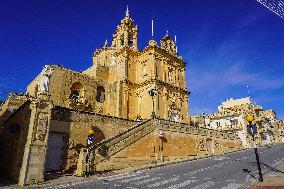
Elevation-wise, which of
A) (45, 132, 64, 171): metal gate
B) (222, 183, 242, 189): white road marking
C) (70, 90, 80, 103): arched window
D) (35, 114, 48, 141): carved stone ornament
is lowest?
(222, 183, 242, 189): white road marking

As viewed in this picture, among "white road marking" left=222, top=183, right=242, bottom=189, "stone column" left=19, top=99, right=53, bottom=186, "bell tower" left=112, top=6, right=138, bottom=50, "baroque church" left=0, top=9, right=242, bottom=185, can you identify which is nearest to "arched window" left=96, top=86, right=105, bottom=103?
"baroque church" left=0, top=9, right=242, bottom=185

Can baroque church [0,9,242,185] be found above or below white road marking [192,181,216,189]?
above

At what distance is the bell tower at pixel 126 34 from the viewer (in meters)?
44.5

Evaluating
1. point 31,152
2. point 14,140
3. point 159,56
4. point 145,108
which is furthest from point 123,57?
point 31,152

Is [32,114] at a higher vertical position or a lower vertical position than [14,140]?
higher

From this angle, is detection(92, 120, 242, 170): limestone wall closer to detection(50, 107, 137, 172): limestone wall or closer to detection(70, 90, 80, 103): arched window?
detection(50, 107, 137, 172): limestone wall

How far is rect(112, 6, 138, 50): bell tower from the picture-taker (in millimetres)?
44531

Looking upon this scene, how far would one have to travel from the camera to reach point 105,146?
2058 cm

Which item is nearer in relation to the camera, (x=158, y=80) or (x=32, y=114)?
(x=32, y=114)

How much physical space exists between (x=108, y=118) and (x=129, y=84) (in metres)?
16.2

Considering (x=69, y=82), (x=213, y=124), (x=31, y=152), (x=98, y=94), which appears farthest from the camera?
(x=213, y=124)

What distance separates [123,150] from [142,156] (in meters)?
2.88

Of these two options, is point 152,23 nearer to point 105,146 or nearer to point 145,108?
point 145,108

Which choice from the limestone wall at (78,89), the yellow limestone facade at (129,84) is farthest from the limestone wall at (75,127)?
the yellow limestone facade at (129,84)
